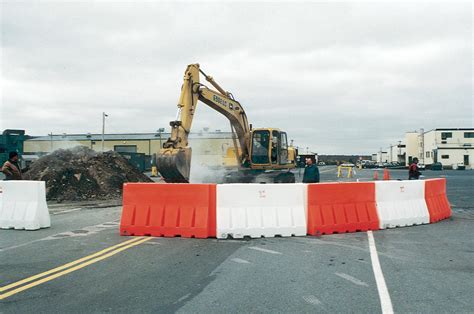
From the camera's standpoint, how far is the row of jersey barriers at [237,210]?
9227 mm

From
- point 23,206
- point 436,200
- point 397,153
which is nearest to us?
point 23,206

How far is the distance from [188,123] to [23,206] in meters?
7.47

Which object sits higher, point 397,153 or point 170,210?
point 397,153

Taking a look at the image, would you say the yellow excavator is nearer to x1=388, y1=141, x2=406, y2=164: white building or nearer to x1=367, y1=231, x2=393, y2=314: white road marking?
x1=367, y1=231, x2=393, y2=314: white road marking

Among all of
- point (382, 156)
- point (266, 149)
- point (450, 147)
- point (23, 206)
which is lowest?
point (23, 206)

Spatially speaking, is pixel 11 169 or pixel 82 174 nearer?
pixel 11 169

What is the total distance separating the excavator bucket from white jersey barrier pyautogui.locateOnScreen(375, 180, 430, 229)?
22.8 ft

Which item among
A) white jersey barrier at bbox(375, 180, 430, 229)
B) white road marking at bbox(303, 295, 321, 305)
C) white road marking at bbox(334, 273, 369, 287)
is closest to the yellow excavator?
white jersey barrier at bbox(375, 180, 430, 229)

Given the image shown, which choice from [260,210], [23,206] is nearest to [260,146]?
[260,210]

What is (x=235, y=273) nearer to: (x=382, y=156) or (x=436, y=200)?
(x=436, y=200)

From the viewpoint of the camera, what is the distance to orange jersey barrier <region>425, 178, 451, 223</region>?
12.0m

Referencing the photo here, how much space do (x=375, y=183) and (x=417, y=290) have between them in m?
5.32

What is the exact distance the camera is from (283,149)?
844 inches

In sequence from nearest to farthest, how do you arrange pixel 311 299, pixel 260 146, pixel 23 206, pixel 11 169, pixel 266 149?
pixel 311 299 < pixel 23 206 < pixel 11 169 < pixel 266 149 < pixel 260 146
